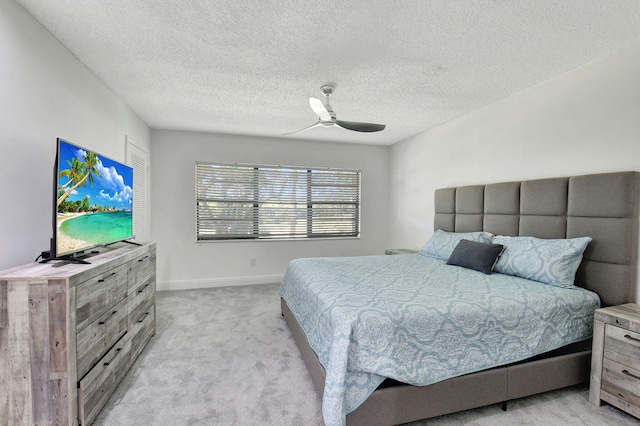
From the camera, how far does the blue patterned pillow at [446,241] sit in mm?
3162

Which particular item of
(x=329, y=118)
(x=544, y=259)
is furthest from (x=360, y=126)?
(x=544, y=259)

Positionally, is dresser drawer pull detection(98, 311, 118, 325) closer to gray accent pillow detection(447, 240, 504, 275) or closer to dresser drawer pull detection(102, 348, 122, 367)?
dresser drawer pull detection(102, 348, 122, 367)

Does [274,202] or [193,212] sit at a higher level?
[274,202]

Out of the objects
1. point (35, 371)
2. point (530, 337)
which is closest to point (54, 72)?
point (35, 371)

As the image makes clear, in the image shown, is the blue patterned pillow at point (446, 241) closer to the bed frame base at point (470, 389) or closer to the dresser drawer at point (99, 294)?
the bed frame base at point (470, 389)

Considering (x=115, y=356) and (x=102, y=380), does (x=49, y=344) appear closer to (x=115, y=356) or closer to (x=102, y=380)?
(x=102, y=380)

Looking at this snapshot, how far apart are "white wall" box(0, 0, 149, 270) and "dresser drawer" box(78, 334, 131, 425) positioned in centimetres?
79

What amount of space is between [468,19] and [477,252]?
6.37 ft

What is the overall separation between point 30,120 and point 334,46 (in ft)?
6.73

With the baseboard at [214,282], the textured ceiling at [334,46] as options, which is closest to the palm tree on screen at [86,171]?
the textured ceiling at [334,46]

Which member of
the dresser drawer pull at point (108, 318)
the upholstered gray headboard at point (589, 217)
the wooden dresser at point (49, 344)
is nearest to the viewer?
the wooden dresser at point (49, 344)

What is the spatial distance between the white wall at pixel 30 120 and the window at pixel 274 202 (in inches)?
91.4

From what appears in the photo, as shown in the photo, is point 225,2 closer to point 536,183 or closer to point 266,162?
point 536,183

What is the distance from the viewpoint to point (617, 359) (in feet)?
6.06
